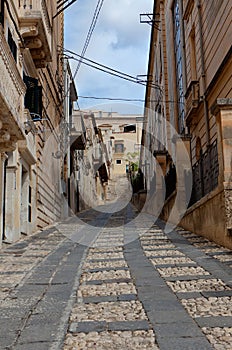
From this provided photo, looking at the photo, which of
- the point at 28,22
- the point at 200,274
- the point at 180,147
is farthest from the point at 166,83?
the point at 200,274

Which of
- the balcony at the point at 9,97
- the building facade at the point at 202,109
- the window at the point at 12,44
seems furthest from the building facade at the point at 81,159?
the balcony at the point at 9,97

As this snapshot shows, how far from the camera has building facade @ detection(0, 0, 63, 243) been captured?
31.4 feet

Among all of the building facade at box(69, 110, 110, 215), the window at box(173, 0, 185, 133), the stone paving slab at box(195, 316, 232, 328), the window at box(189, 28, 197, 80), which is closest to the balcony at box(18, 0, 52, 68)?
the window at box(189, 28, 197, 80)

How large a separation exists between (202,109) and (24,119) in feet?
21.6

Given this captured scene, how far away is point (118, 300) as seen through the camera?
4500 millimetres

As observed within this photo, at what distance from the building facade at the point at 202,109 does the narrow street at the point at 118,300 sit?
1.33 metres

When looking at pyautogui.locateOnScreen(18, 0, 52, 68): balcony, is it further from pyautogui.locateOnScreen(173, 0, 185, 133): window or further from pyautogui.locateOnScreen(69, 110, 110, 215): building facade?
pyautogui.locateOnScreen(69, 110, 110, 215): building facade

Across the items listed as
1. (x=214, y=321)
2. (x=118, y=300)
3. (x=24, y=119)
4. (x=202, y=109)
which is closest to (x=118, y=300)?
(x=118, y=300)

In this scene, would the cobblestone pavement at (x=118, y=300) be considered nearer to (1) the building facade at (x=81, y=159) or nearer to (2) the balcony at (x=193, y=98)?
(2) the balcony at (x=193, y=98)

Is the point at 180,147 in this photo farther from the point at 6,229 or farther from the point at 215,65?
the point at 6,229

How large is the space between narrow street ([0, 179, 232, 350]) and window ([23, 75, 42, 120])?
5.99m

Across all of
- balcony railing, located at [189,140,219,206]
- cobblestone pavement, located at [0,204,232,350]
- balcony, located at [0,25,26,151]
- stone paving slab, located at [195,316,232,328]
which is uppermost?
balcony, located at [0,25,26,151]

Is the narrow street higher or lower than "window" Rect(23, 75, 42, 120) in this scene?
lower

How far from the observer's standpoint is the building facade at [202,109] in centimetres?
820
